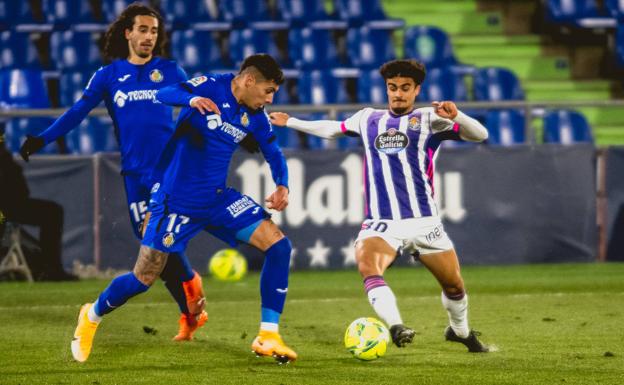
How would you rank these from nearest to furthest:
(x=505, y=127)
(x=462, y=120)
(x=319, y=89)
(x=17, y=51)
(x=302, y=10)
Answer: (x=462, y=120)
(x=505, y=127)
(x=319, y=89)
(x=17, y=51)
(x=302, y=10)

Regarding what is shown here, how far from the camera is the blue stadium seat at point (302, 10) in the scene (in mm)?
17641

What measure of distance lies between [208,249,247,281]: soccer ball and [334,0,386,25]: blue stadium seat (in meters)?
5.49

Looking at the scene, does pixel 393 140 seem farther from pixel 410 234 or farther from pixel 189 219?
pixel 189 219

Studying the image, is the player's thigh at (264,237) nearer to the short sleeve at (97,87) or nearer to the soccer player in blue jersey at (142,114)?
the soccer player in blue jersey at (142,114)

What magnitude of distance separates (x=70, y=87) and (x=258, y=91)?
358 inches

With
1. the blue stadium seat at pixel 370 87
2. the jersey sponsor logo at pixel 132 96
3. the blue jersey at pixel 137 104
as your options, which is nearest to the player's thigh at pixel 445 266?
the blue jersey at pixel 137 104

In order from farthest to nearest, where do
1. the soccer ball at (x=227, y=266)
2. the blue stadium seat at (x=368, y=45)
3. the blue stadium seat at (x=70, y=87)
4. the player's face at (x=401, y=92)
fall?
the blue stadium seat at (x=368, y=45) → the blue stadium seat at (x=70, y=87) → the soccer ball at (x=227, y=266) → the player's face at (x=401, y=92)

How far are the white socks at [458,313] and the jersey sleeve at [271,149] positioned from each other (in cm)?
123

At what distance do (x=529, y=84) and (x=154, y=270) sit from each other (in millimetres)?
11518

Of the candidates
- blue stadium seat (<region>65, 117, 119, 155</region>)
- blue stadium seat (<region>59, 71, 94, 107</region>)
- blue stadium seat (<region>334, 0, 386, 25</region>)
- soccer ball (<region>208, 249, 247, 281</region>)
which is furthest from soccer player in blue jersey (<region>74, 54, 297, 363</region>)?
blue stadium seat (<region>334, 0, 386, 25</region>)

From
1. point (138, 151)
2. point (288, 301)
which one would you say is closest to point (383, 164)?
point (138, 151)

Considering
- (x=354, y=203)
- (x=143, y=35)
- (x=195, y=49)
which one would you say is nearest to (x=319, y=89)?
(x=195, y=49)

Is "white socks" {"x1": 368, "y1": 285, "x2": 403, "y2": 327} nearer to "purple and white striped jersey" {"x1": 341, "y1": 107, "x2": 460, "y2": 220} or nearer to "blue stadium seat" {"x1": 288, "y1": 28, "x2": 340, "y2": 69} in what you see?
"purple and white striped jersey" {"x1": 341, "y1": 107, "x2": 460, "y2": 220}

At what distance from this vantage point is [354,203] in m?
13.7
